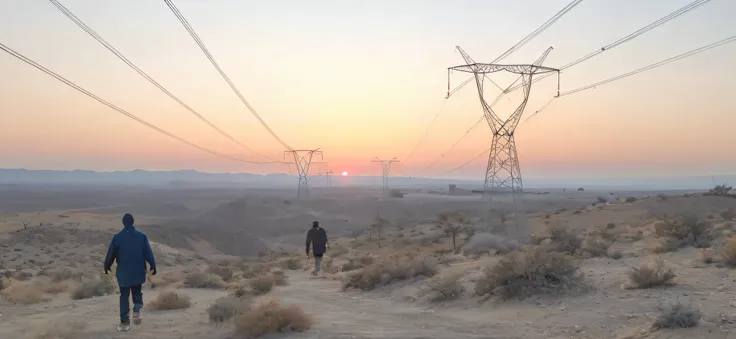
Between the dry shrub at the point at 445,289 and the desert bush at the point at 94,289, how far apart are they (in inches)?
436

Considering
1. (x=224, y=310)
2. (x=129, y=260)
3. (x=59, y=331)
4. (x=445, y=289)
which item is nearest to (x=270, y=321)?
(x=224, y=310)

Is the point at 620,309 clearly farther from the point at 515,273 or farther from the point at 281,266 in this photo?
the point at 281,266

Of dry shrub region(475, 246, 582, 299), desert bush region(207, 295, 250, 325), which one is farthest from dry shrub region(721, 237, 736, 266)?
A: desert bush region(207, 295, 250, 325)

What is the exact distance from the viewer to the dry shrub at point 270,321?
11.6 meters

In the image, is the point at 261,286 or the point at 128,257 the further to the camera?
the point at 261,286

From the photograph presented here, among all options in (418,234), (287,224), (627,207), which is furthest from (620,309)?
(287,224)

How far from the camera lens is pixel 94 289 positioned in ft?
66.0

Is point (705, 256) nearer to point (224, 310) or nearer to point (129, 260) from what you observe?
point (224, 310)

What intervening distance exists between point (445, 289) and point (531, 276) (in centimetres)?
223

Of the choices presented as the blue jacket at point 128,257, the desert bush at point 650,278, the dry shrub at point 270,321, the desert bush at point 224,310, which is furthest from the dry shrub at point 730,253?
the blue jacket at point 128,257

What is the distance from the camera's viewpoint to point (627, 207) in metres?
60.2

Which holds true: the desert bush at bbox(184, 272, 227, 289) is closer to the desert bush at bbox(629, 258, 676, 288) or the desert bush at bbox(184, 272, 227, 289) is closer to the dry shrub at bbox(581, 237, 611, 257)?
the dry shrub at bbox(581, 237, 611, 257)

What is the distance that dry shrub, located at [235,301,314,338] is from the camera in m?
11.6

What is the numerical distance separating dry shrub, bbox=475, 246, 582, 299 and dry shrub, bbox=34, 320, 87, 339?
9.08 meters
